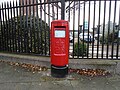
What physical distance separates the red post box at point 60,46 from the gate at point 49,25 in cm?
80

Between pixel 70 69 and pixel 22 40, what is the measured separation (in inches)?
77.0

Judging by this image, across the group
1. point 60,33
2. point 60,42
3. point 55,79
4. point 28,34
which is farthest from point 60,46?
point 28,34

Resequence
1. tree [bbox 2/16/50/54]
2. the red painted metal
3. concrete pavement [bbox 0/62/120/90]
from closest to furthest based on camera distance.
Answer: concrete pavement [bbox 0/62/120/90], the red painted metal, tree [bbox 2/16/50/54]

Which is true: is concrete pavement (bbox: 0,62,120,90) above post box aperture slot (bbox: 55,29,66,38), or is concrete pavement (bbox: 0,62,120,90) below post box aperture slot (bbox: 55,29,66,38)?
below

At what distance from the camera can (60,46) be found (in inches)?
188

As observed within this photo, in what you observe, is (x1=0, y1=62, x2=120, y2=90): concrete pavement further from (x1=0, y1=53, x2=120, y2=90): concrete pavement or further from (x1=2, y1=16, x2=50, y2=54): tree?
(x1=2, y1=16, x2=50, y2=54): tree

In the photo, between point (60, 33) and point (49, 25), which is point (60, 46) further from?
point (49, 25)

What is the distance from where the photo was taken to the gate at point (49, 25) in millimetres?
5492

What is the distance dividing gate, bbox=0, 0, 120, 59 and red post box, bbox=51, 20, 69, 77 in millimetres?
803

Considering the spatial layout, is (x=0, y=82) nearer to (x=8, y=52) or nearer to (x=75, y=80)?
(x=75, y=80)

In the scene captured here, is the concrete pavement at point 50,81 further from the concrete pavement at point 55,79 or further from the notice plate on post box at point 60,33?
the notice plate on post box at point 60,33

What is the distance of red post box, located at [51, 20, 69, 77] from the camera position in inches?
186

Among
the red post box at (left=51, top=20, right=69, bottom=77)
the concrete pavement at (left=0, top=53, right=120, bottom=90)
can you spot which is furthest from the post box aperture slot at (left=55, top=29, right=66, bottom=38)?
the concrete pavement at (left=0, top=53, right=120, bottom=90)

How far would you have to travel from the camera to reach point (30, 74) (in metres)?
5.31
